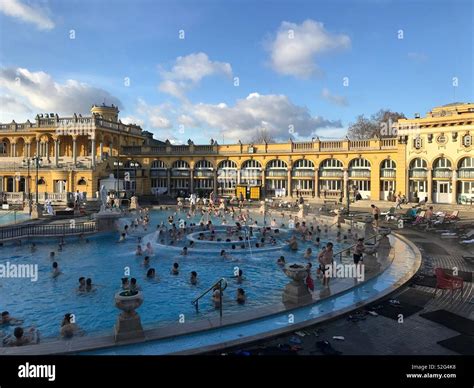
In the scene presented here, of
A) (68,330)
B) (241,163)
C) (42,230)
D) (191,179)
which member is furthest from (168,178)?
(68,330)

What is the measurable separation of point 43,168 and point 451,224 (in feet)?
158

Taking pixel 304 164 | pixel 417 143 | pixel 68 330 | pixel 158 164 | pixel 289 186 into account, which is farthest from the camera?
pixel 158 164

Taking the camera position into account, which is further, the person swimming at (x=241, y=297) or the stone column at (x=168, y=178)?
the stone column at (x=168, y=178)

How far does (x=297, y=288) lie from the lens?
36.8ft

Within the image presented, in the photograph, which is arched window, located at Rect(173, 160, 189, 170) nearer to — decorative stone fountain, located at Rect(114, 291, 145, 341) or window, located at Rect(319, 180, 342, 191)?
window, located at Rect(319, 180, 342, 191)

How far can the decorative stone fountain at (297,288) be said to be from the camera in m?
A: 11.0

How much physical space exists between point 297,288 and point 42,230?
63.6ft

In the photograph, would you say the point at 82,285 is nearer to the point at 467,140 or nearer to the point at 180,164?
the point at 467,140

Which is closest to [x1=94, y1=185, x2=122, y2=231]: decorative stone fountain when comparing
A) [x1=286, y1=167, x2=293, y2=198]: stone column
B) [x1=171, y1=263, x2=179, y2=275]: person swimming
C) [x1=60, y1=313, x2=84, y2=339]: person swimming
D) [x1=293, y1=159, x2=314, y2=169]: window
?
[x1=171, y1=263, x2=179, y2=275]: person swimming

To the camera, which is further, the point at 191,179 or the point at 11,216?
the point at 191,179

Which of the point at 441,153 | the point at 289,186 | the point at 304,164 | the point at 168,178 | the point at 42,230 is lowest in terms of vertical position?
the point at 42,230

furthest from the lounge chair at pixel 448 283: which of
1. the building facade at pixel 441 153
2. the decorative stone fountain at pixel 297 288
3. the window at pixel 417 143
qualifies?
the window at pixel 417 143

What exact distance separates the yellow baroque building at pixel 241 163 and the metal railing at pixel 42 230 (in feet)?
54.1

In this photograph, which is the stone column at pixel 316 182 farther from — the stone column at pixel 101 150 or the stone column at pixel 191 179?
the stone column at pixel 101 150
